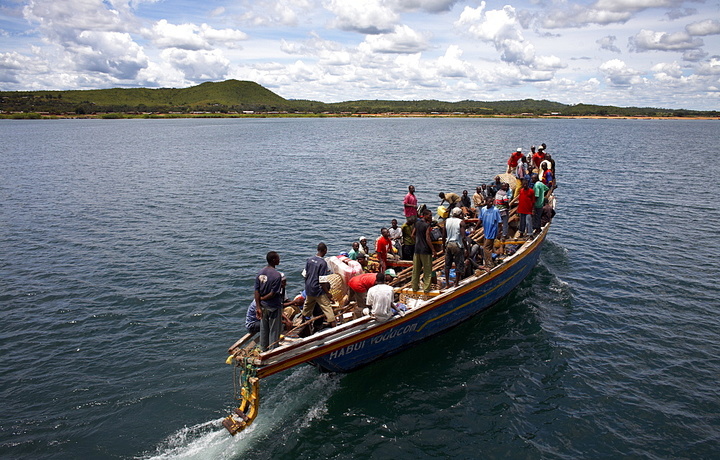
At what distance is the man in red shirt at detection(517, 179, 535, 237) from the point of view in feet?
53.0

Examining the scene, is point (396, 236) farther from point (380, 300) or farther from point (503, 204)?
point (380, 300)

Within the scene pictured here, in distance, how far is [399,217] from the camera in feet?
86.1

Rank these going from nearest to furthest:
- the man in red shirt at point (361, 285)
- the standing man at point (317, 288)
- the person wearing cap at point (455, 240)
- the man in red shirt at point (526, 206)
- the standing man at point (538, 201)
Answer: the standing man at point (317, 288), the man in red shirt at point (361, 285), the person wearing cap at point (455, 240), the man in red shirt at point (526, 206), the standing man at point (538, 201)

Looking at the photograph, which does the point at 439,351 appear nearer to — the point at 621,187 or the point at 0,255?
the point at 0,255

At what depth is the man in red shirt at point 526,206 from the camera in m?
16.2

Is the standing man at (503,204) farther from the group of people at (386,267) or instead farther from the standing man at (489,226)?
the standing man at (489,226)

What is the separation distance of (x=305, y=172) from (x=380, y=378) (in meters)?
34.2

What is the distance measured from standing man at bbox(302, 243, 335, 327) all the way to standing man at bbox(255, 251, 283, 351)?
36.6 inches

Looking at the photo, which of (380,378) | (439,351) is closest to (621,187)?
(439,351)

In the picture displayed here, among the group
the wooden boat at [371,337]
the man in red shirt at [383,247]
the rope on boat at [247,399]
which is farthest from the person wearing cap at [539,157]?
the rope on boat at [247,399]

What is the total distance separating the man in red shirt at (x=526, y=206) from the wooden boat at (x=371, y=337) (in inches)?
61.4

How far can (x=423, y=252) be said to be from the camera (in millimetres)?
11914

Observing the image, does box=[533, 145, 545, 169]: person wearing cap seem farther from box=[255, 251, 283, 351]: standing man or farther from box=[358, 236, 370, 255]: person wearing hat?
box=[255, 251, 283, 351]: standing man

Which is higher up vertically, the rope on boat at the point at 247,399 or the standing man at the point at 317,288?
the standing man at the point at 317,288
